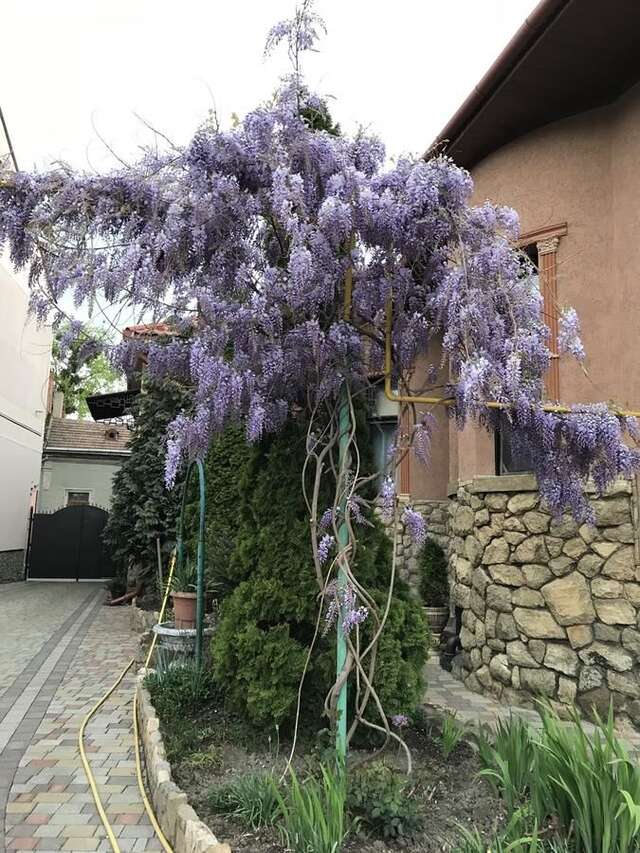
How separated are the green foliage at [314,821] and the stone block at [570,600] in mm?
3132

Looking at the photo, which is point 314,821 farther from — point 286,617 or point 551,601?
point 551,601

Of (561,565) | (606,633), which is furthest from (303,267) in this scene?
(606,633)

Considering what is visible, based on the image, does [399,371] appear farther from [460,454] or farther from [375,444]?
[460,454]

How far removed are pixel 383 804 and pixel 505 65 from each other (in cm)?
537

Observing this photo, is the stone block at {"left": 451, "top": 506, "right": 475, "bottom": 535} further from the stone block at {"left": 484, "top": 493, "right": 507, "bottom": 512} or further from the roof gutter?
the roof gutter

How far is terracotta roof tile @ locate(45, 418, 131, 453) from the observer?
20222 mm

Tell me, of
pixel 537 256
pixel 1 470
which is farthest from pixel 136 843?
pixel 1 470

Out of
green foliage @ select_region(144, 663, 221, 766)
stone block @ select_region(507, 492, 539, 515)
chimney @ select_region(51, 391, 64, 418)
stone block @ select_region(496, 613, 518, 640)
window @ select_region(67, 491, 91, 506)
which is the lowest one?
green foliage @ select_region(144, 663, 221, 766)

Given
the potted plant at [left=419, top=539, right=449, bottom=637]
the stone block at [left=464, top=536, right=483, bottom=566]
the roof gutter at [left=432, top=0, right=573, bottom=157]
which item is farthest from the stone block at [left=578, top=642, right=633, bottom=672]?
the roof gutter at [left=432, top=0, right=573, bottom=157]

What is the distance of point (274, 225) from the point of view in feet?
12.5

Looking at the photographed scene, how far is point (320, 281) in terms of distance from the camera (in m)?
3.45

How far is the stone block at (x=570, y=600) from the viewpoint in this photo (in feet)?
17.4

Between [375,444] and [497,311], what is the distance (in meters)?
1.29

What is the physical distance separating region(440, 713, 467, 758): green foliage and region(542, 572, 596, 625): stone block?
6.04ft
